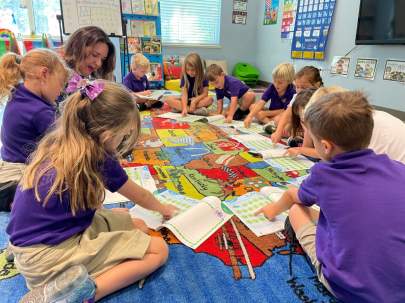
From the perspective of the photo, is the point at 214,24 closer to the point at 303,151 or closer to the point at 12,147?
the point at 303,151

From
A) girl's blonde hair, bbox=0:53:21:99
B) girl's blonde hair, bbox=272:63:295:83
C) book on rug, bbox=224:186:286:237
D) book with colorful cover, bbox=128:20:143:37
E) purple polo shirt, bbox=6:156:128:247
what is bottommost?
book on rug, bbox=224:186:286:237

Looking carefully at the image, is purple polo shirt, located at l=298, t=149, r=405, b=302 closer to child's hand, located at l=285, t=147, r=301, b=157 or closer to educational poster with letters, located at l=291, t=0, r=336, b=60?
child's hand, located at l=285, t=147, r=301, b=157

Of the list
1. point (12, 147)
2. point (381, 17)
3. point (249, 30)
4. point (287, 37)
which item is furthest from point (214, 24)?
point (12, 147)

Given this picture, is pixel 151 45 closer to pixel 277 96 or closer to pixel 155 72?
pixel 155 72

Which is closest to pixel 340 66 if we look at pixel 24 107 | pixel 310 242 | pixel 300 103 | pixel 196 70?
pixel 196 70

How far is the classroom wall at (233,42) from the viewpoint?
4.05 metres

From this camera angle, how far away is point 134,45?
11.4ft

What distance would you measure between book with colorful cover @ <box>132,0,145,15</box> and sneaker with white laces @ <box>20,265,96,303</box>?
129 inches

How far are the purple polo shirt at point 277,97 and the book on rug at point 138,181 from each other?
A: 1.25 m

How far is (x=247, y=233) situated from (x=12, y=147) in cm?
90

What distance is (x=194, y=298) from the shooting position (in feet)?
2.65

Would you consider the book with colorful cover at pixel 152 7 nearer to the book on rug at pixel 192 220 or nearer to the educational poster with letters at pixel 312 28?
the educational poster with letters at pixel 312 28

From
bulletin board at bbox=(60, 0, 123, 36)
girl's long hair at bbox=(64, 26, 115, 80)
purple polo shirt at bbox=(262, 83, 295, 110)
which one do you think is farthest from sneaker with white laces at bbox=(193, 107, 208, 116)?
bulletin board at bbox=(60, 0, 123, 36)

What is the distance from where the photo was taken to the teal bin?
406cm
